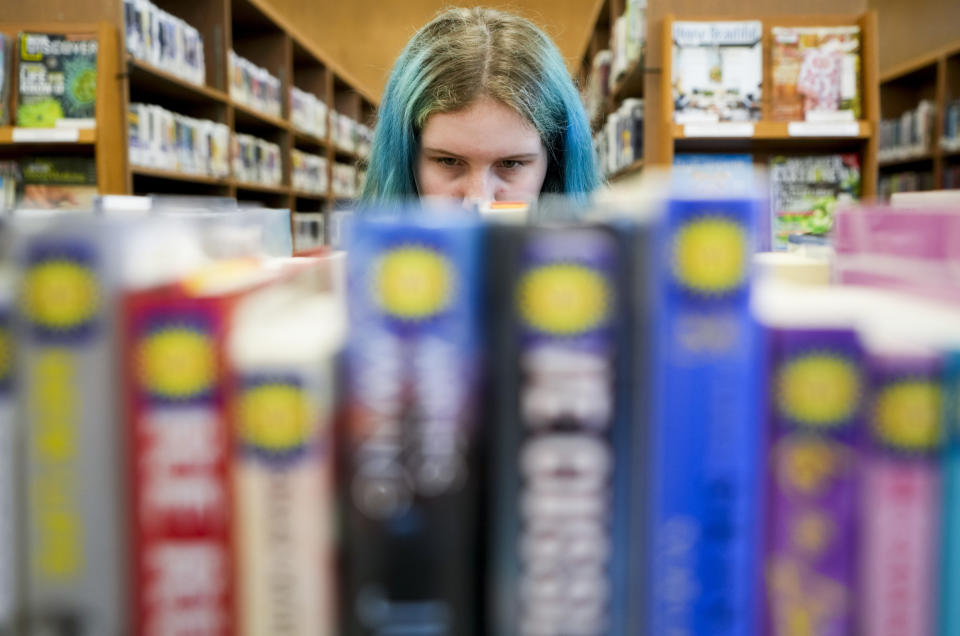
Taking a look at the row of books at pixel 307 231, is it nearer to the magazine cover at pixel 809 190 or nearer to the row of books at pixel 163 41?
the row of books at pixel 163 41

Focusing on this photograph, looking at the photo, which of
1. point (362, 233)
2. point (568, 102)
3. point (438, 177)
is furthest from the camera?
point (568, 102)

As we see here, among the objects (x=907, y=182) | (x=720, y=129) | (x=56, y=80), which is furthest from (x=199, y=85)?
(x=907, y=182)

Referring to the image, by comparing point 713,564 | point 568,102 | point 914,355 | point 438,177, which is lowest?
point 713,564

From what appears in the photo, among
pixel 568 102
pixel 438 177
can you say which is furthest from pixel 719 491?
pixel 568 102

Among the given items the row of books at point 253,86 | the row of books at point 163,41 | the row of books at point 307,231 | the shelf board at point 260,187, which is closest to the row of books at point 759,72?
the row of books at point 163,41

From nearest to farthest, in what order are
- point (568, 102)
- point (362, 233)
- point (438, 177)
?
point (362, 233) < point (438, 177) < point (568, 102)

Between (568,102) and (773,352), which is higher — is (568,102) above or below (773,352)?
above

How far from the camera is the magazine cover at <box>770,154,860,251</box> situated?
8.60ft

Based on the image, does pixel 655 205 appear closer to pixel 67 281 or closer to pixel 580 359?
pixel 580 359

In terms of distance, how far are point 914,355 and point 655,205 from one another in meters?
0.15

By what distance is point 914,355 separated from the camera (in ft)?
1.27

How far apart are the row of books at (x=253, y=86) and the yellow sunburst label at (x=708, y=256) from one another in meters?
3.89

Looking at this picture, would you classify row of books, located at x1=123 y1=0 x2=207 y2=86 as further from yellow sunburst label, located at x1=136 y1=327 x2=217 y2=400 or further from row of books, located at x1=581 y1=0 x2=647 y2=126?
yellow sunburst label, located at x1=136 y1=327 x2=217 y2=400

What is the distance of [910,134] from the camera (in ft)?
17.4
